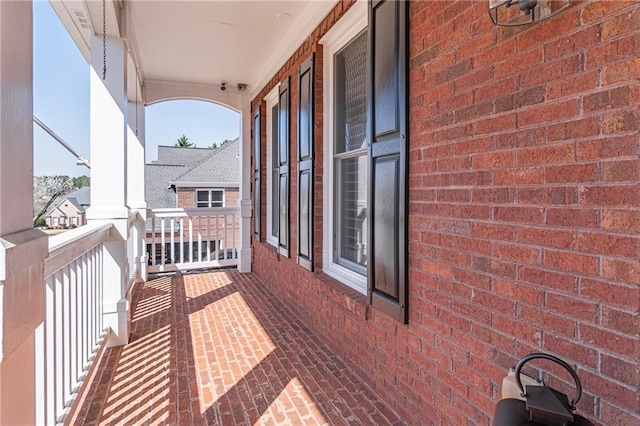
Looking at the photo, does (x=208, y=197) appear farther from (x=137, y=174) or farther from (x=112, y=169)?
(x=112, y=169)

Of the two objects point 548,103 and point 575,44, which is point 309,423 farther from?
point 575,44

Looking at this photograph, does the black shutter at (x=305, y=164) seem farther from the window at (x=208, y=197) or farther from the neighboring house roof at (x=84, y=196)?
the window at (x=208, y=197)

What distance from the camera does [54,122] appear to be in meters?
2.52

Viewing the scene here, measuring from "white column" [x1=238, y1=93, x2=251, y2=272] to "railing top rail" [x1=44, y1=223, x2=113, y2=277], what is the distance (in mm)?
3254

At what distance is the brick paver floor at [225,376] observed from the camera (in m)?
2.11

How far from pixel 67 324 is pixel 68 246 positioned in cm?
49

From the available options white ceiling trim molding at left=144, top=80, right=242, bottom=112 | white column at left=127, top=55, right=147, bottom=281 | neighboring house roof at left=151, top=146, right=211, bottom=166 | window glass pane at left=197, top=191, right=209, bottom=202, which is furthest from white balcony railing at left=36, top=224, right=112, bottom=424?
neighboring house roof at left=151, top=146, right=211, bottom=166

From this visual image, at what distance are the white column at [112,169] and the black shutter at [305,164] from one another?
5.19 feet

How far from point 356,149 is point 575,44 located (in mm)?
1760

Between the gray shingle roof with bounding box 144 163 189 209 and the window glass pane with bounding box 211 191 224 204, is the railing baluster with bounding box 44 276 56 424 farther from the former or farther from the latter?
the gray shingle roof with bounding box 144 163 189 209

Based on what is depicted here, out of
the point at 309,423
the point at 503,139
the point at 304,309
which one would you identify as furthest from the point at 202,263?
the point at 503,139

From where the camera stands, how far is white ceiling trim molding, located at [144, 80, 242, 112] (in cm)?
546

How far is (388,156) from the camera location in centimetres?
209

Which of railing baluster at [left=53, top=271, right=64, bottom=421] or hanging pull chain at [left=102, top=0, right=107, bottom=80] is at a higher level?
hanging pull chain at [left=102, top=0, right=107, bottom=80]
